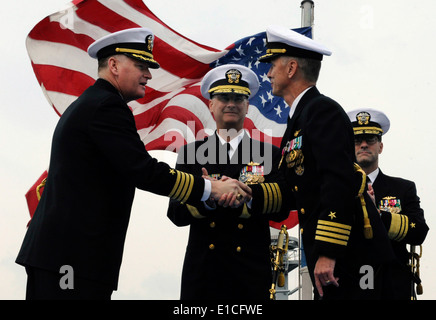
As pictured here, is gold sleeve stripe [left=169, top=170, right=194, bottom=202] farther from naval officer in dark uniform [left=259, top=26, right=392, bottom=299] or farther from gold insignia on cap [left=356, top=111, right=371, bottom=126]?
gold insignia on cap [left=356, top=111, right=371, bottom=126]

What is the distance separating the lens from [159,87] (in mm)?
10586

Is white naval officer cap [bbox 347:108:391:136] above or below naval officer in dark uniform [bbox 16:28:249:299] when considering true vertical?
above

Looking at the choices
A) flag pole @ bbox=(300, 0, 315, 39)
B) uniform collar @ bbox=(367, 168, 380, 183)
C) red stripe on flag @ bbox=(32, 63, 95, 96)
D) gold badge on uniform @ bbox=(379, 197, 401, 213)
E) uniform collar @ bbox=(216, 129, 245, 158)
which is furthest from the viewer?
flag pole @ bbox=(300, 0, 315, 39)

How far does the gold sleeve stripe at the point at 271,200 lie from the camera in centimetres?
571

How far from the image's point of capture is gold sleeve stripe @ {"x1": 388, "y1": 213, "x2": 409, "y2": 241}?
236 inches

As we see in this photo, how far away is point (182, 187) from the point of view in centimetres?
528

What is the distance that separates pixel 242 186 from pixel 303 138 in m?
1.29

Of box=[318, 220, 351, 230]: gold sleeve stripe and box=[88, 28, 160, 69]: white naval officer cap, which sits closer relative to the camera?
box=[318, 220, 351, 230]: gold sleeve stripe

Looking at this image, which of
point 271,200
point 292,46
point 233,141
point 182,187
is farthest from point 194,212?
point 292,46

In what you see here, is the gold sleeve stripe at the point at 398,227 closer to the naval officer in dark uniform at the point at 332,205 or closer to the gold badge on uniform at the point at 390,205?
the gold badge on uniform at the point at 390,205

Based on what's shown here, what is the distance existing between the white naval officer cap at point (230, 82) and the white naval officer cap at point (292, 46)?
4.81ft

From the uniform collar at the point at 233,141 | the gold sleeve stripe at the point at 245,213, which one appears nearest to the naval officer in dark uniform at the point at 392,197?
the gold sleeve stripe at the point at 245,213

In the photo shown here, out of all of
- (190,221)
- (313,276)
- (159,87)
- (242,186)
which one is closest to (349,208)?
(313,276)

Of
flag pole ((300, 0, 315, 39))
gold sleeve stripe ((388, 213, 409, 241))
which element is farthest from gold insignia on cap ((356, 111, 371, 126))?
flag pole ((300, 0, 315, 39))
